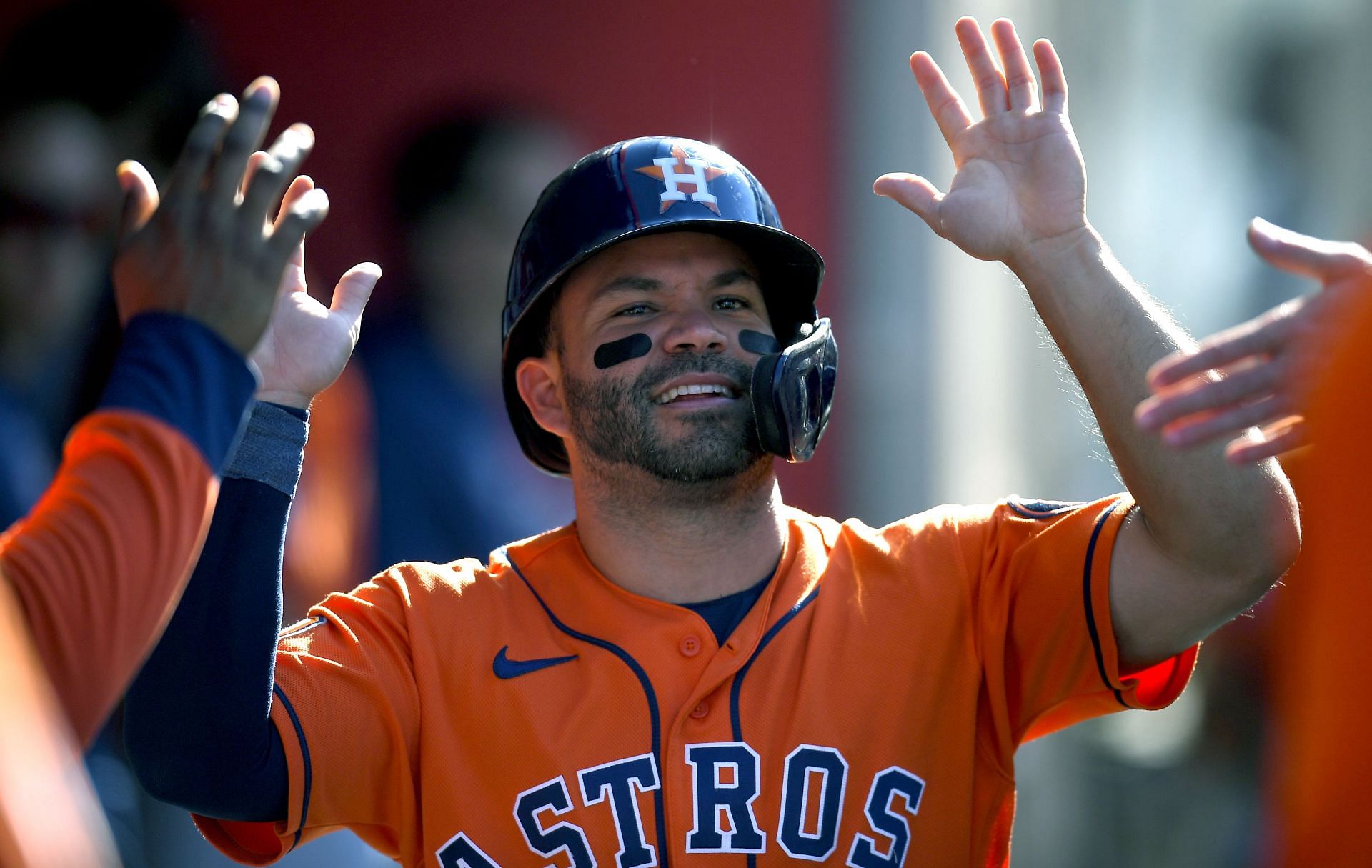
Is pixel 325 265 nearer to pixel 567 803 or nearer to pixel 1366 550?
pixel 567 803

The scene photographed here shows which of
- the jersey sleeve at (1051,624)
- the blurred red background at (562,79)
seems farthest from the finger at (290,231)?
the blurred red background at (562,79)

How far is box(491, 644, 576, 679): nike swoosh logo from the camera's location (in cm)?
251

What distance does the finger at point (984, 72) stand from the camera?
2531 millimetres

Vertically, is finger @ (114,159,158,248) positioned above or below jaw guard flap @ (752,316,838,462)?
above

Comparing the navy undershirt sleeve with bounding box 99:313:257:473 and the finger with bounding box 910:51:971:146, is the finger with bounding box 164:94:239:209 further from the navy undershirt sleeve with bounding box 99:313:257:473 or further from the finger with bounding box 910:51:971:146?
the finger with bounding box 910:51:971:146

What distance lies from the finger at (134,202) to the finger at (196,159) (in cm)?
4

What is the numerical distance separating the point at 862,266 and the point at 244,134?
11.6 feet

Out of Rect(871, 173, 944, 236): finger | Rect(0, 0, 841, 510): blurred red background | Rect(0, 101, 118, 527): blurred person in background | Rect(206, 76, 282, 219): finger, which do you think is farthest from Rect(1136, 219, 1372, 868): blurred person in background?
Rect(0, 0, 841, 510): blurred red background

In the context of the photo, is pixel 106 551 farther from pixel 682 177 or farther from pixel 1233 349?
pixel 682 177

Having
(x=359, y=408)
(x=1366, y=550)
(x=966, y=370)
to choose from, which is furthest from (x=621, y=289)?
(x=966, y=370)

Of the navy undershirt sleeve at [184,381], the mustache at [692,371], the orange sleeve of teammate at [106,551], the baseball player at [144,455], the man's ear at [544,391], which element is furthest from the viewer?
the man's ear at [544,391]

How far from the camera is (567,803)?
2.36 meters

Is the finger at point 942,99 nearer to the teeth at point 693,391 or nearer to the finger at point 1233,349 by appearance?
the teeth at point 693,391

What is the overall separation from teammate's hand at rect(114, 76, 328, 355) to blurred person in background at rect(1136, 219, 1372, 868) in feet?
3.77
